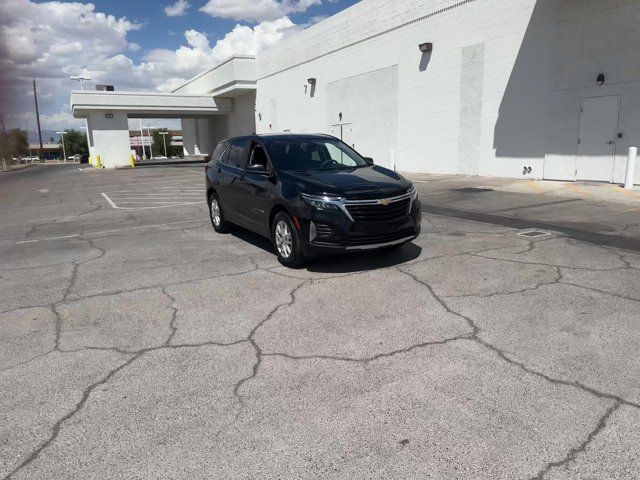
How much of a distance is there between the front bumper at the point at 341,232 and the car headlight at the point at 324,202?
55 millimetres

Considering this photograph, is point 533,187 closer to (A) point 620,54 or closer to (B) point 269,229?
(A) point 620,54

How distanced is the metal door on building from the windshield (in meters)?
9.86

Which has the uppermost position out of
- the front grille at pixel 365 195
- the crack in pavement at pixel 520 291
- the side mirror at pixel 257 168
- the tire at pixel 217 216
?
the side mirror at pixel 257 168

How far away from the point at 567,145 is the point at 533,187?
198 cm

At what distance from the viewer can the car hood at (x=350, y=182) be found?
19.3 feet

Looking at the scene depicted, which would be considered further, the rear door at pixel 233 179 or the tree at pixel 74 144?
the tree at pixel 74 144

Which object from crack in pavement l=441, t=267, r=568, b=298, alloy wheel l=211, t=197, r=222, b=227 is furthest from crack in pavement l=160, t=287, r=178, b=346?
alloy wheel l=211, t=197, r=222, b=227

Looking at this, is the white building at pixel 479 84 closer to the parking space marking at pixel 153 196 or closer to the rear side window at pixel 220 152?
the parking space marking at pixel 153 196

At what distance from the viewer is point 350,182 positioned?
A: 6117mm

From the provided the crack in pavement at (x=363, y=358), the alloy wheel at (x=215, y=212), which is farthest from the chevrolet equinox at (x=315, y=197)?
the crack in pavement at (x=363, y=358)

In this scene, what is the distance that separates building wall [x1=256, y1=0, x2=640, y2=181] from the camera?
13484 millimetres

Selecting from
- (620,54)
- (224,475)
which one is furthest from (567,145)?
(224,475)

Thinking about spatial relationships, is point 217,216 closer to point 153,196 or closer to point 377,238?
point 377,238

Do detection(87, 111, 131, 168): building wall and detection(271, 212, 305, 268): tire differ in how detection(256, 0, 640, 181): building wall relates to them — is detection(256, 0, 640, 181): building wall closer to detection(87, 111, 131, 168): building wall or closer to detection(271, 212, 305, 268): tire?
detection(271, 212, 305, 268): tire
